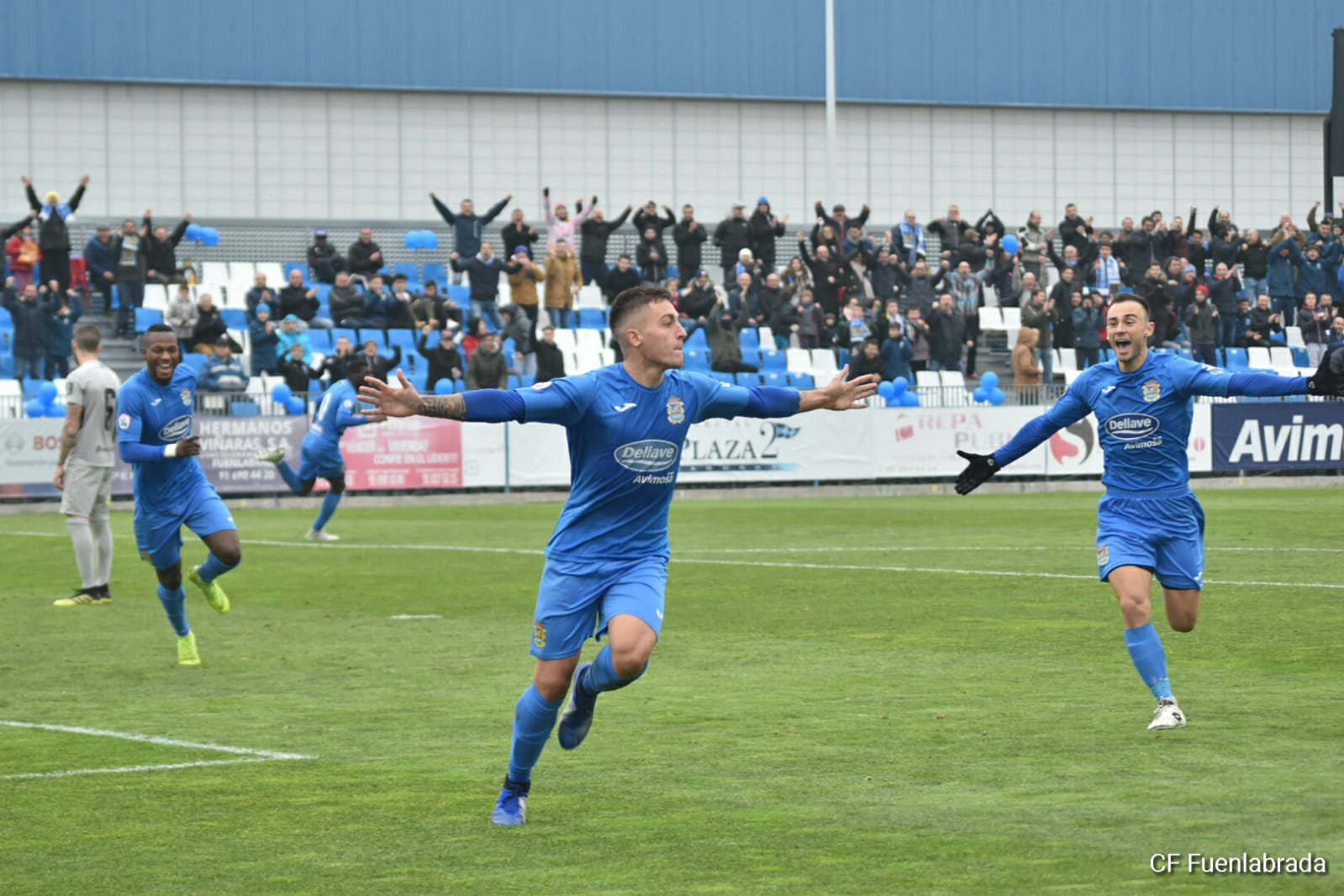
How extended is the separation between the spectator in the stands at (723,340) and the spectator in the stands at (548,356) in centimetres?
281

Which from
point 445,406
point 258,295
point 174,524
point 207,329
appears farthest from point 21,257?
point 445,406

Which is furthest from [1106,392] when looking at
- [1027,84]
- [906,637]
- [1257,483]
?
[1027,84]

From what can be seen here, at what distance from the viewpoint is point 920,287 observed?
131 feet

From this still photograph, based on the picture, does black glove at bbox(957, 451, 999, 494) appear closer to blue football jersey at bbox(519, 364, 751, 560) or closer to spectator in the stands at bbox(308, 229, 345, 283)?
blue football jersey at bbox(519, 364, 751, 560)

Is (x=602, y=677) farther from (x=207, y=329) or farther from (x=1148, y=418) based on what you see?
(x=207, y=329)

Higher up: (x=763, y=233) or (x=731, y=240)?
(x=763, y=233)

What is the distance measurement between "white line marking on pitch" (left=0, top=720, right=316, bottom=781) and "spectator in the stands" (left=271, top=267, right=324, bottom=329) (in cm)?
2463

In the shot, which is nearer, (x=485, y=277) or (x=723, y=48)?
(x=485, y=277)

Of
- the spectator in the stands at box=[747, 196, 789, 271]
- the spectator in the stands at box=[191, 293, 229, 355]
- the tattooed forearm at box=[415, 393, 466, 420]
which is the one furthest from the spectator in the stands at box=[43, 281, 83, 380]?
the tattooed forearm at box=[415, 393, 466, 420]

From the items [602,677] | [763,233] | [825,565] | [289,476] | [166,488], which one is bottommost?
[825,565]

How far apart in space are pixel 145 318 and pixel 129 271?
33.6 inches

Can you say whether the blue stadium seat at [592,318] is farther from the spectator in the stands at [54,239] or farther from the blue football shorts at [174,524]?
the blue football shorts at [174,524]

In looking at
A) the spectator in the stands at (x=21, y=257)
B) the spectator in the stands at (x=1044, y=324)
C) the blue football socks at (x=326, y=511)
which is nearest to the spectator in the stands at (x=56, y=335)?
the spectator in the stands at (x=21, y=257)

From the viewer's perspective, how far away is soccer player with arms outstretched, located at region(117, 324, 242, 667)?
14398 mm
